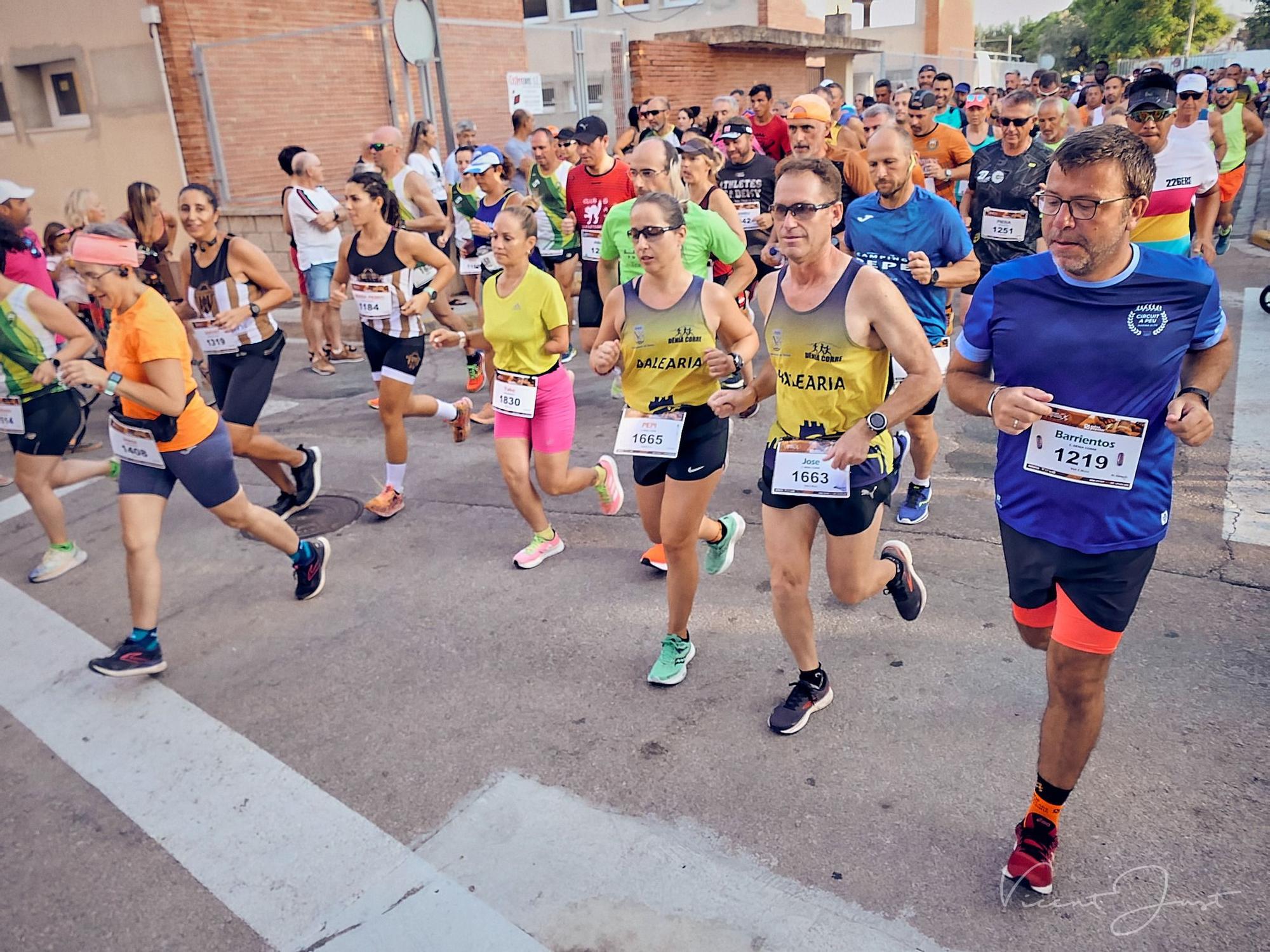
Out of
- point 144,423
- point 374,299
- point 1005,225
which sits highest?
point 1005,225

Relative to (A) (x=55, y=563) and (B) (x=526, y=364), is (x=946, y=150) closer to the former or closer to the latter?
(B) (x=526, y=364)

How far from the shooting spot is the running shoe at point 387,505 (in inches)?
240

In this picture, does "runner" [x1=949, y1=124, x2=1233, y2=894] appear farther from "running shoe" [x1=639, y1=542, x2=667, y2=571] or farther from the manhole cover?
the manhole cover

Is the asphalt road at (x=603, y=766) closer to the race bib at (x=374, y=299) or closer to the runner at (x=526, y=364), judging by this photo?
the runner at (x=526, y=364)

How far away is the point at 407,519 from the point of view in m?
6.13

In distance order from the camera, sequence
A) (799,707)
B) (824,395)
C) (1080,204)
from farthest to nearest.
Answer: (799,707)
(824,395)
(1080,204)

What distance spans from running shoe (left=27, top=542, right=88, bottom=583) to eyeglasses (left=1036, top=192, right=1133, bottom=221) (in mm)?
5593

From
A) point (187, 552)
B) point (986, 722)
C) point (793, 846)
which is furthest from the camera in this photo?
point (187, 552)

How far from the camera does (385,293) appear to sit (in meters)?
6.02

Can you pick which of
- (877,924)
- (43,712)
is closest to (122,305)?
(43,712)

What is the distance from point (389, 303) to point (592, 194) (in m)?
2.56

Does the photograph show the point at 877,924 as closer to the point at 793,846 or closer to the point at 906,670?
the point at 793,846

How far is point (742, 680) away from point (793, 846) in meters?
1.02

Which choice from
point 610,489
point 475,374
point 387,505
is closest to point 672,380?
point 610,489
